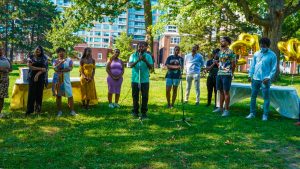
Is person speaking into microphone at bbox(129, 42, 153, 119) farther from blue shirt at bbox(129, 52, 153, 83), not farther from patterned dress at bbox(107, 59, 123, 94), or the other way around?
patterned dress at bbox(107, 59, 123, 94)

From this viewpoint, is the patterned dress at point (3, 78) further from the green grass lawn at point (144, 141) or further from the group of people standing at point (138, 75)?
the green grass lawn at point (144, 141)

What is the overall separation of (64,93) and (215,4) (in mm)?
14901

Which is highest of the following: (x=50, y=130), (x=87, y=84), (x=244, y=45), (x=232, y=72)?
(x=244, y=45)

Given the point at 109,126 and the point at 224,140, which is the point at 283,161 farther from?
the point at 109,126

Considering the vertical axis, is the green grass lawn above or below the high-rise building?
below

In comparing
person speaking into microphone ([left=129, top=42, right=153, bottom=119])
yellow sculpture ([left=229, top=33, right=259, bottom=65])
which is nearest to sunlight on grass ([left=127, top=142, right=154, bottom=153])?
person speaking into microphone ([left=129, top=42, right=153, bottom=119])

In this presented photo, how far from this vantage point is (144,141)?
7344mm

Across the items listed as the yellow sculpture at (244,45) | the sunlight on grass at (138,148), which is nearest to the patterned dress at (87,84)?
the sunlight on grass at (138,148)

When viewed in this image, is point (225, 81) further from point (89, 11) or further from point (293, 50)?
point (89, 11)

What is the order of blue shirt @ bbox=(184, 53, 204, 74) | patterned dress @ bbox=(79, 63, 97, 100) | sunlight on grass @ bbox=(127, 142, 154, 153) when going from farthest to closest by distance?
blue shirt @ bbox=(184, 53, 204, 74) → patterned dress @ bbox=(79, 63, 97, 100) → sunlight on grass @ bbox=(127, 142, 154, 153)

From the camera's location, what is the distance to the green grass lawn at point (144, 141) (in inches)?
237

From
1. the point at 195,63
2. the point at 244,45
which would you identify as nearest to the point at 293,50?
the point at 244,45

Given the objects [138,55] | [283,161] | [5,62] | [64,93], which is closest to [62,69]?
[64,93]

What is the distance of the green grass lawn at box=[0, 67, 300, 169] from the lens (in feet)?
19.8
